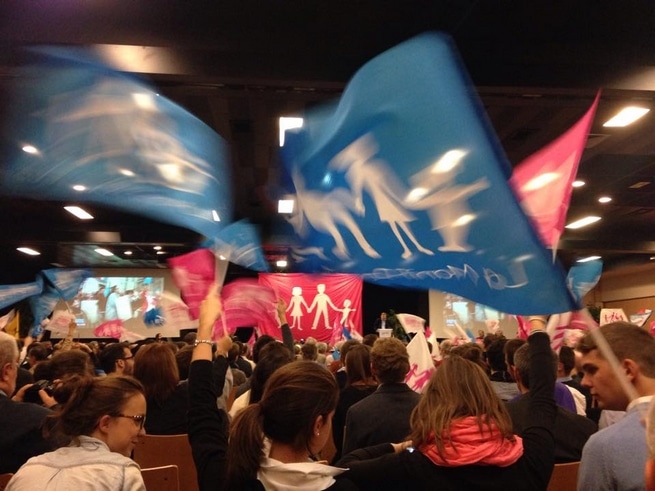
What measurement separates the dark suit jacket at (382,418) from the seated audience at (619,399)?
954mm

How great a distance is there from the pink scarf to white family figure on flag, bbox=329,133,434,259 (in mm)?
1001

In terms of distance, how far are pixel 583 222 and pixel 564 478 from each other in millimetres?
10627

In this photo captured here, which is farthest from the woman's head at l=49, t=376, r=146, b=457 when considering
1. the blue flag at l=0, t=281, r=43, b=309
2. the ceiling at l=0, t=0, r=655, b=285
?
the blue flag at l=0, t=281, r=43, b=309

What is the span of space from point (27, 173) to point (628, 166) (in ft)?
26.8

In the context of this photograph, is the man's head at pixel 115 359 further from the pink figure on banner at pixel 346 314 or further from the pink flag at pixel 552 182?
the pink figure on banner at pixel 346 314

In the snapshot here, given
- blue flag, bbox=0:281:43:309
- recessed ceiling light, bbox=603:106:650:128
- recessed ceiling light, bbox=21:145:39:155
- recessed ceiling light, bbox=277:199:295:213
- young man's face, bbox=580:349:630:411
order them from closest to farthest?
young man's face, bbox=580:349:630:411 < recessed ceiling light, bbox=603:106:650:128 < blue flag, bbox=0:281:43:309 < recessed ceiling light, bbox=21:145:39:155 < recessed ceiling light, bbox=277:199:295:213

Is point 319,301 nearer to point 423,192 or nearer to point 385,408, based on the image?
point 385,408

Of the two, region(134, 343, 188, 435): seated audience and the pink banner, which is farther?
the pink banner

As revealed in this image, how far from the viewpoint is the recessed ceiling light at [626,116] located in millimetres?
5658

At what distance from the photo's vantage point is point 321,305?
13.2m

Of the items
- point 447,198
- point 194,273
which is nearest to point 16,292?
point 194,273

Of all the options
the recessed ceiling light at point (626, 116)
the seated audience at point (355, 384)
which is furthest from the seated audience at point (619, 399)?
the recessed ceiling light at point (626, 116)

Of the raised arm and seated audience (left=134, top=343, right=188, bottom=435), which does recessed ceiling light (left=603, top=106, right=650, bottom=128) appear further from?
the raised arm

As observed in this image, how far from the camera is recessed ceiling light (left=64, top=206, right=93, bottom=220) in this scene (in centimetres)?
1047
